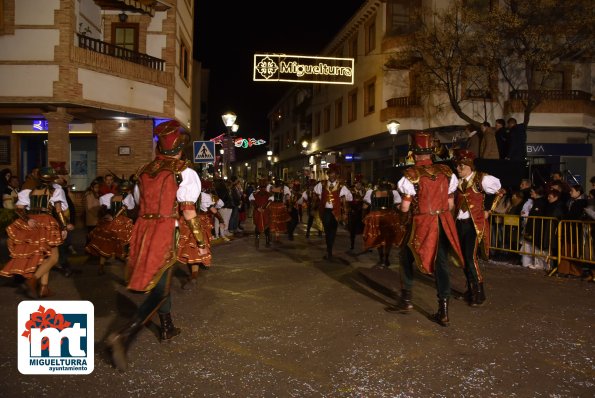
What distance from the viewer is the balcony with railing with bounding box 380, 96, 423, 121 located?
25500mm

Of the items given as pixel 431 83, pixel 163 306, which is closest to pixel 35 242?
pixel 163 306

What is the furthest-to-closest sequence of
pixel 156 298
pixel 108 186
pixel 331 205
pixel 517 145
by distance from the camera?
pixel 517 145
pixel 331 205
pixel 108 186
pixel 156 298

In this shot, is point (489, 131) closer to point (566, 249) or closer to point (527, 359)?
point (566, 249)

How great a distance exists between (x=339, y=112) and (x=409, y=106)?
10946 mm

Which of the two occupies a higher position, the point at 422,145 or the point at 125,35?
the point at 125,35

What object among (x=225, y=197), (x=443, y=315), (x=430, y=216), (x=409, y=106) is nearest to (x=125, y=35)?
(x=225, y=197)

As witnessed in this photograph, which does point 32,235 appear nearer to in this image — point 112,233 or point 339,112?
point 112,233

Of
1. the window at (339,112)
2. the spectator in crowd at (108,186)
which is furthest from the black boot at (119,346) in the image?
A: the window at (339,112)

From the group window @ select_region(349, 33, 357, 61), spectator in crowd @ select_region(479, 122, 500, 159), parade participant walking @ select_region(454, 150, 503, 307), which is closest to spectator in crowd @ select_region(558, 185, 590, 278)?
spectator in crowd @ select_region(479, 122, 500, 159)

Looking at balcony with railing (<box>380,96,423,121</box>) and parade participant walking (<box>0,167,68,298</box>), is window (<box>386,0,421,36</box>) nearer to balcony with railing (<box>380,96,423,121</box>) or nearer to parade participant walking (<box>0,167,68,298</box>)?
balcony with railing (<box>380,96,423,121</box>)

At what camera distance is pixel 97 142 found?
19.1 metres

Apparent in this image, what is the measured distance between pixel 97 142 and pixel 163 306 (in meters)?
15.8

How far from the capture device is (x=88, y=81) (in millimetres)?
16281

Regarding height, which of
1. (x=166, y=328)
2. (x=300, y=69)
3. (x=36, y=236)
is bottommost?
(x=166, y=328)
